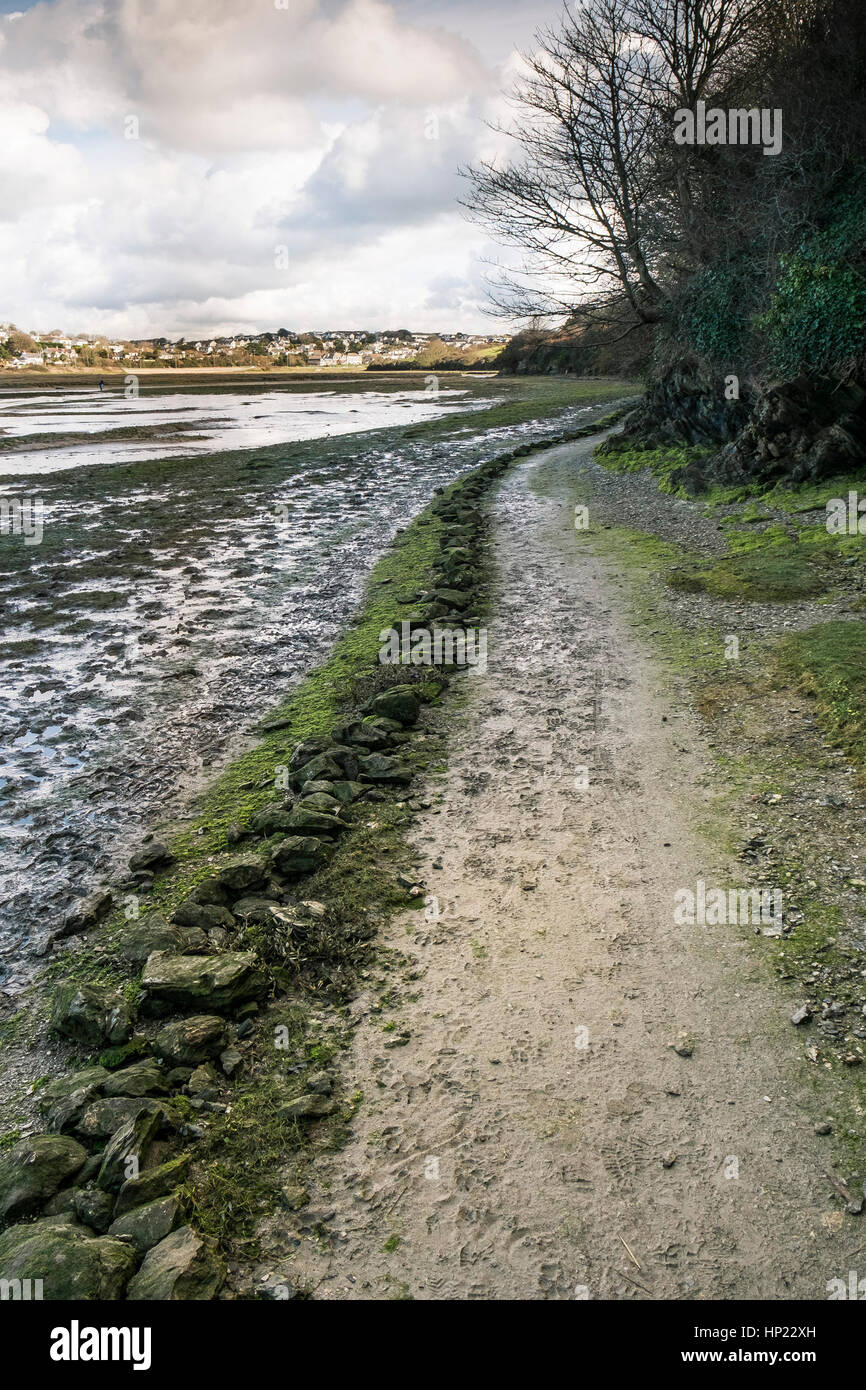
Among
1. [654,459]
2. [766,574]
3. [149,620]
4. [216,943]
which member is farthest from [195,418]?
[216,943]

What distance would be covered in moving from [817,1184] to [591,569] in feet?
37.1

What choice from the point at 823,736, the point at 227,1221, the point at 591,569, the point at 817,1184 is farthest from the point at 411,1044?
the point at 591,569

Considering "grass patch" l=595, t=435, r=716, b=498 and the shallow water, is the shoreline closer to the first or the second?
"grass patch" l=595, t=435, r=716, b=498

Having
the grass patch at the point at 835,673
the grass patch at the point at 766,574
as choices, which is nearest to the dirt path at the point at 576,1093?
the grass patch at the point at 835,673

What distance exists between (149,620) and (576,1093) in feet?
36.0

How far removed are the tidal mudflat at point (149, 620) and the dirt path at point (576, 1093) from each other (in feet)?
10.2

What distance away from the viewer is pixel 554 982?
5.13 m

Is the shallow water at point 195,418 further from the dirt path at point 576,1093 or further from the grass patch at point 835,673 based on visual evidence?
the dirt path at point 576,1093

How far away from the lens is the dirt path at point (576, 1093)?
3568 millimetres

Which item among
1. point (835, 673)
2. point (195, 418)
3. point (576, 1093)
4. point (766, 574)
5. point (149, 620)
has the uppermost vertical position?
point (195, 418)

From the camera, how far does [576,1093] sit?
434cm

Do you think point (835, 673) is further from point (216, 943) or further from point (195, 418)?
point (195, 418)

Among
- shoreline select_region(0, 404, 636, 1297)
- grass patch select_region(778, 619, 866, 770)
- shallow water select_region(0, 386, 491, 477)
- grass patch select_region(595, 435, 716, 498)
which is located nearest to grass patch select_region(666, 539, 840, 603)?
grass patch select_region(778, 619, 866, 770)
